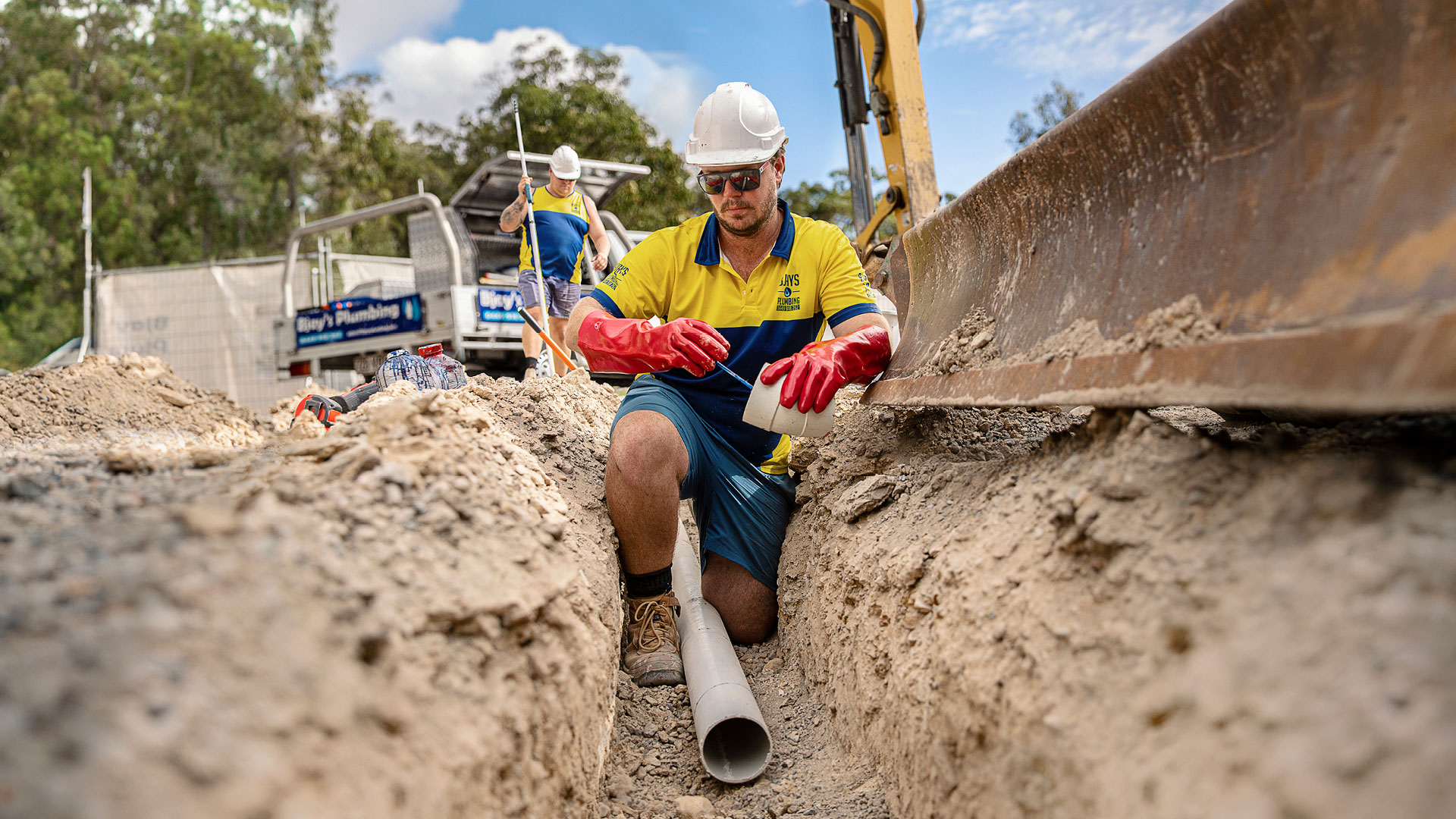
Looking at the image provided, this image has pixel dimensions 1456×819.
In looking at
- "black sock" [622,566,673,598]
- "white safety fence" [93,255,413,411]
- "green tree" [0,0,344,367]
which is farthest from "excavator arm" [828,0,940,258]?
"green tree" [0,0,344,367]

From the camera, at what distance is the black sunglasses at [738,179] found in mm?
3010

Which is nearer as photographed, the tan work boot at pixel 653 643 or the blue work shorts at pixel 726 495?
the tan work boot at pixel 653 643

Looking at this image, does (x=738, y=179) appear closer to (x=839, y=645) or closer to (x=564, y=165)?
(x=839, y=645)

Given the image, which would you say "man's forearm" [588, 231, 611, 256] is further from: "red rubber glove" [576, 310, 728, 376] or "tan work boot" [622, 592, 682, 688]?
"tan work boot" [622, 592, 682, 688]

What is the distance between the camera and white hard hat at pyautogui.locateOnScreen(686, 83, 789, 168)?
3.02 metres

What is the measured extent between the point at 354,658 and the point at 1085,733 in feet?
3.46

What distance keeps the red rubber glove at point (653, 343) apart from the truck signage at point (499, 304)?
16.6ft

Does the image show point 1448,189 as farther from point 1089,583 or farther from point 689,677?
point 689,677

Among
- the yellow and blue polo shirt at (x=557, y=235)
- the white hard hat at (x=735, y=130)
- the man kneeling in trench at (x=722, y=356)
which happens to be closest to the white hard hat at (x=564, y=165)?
the yellow and blue polo shirt at (x=557, y=235)

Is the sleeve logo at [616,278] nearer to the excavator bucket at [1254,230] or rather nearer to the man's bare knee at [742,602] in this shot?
the man's bare knee at [742,602]

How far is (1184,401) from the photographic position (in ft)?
4.38

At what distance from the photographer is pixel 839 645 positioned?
234cm

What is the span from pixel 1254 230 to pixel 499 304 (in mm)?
7226

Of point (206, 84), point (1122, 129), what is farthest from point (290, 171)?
point (1122, 129)
